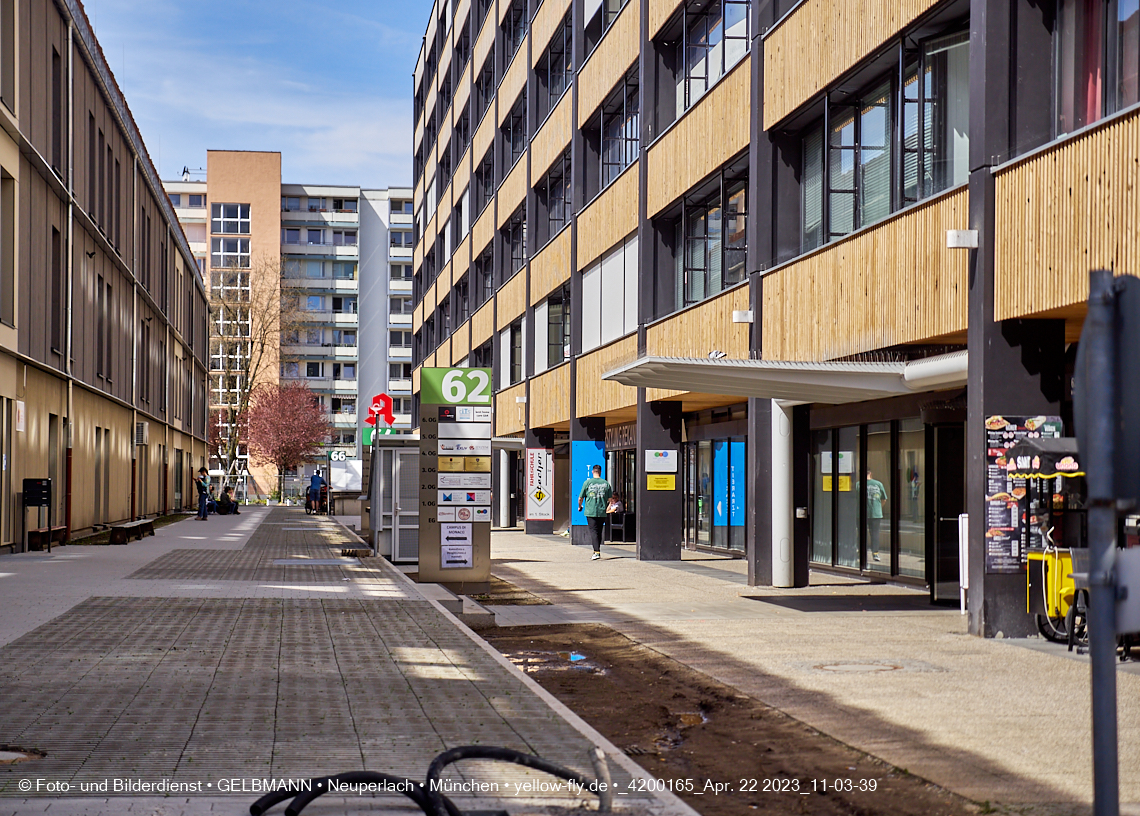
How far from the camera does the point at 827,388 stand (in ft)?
51.0

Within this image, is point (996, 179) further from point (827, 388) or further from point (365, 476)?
point (365, 476)

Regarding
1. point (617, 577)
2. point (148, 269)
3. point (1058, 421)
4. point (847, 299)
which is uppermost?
point (148, 269)

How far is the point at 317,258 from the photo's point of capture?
106m

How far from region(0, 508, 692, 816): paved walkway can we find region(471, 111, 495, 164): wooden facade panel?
107ft

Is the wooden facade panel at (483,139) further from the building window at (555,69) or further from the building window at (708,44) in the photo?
the building window at (708,44)

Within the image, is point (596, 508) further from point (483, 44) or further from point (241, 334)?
point (241, 334)

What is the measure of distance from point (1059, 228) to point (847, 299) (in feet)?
15.4

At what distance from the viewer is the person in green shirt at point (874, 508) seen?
1955cm

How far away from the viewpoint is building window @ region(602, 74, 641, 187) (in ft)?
91.8

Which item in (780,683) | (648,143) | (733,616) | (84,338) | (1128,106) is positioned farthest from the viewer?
(84,338)

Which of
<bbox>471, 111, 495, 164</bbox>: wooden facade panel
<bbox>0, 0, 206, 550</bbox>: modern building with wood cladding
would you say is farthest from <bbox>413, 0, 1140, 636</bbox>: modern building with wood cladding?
<bbox>0, 0, 206, 550</bbox>: modern building with wood cladding

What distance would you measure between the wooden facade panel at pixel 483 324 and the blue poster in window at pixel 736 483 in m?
19.4

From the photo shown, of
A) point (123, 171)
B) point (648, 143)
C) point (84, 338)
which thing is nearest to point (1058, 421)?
point (648, 143)

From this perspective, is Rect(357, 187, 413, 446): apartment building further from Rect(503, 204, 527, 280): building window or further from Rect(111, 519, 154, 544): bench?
Rect(111, 519, 154, 544): bench
